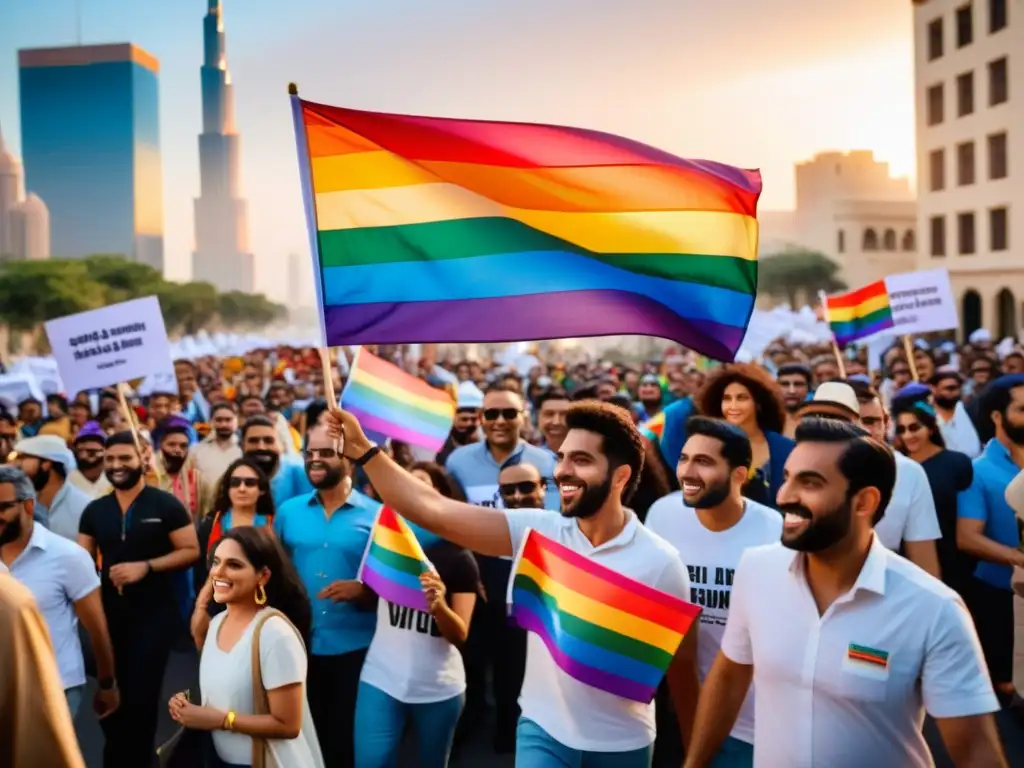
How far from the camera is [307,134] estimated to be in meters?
4.54

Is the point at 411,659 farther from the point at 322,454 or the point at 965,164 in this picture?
the point at 965,164

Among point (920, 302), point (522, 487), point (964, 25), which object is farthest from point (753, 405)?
point (964, 25)

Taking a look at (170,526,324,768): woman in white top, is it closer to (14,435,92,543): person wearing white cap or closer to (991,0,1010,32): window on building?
(14,435,92,543): person wearing white cap

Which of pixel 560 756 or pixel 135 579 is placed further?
pixel 135 579

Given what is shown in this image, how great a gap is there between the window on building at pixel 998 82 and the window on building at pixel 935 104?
12.4 ft

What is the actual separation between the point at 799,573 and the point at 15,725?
208 cm

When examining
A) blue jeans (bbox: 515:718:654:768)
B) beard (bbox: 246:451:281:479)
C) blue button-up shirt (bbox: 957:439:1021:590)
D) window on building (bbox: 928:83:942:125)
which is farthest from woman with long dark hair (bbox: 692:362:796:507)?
window on building (bbox: 928:83:942:125)

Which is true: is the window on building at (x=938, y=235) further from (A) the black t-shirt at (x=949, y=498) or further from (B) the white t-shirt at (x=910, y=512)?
(B) the white t-shirt at (x=910, y=512)

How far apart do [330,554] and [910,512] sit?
109 inches

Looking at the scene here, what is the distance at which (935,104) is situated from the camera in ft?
172

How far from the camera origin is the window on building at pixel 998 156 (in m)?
47.5

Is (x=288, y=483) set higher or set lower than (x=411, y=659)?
higher

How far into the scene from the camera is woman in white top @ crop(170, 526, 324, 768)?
4414mm

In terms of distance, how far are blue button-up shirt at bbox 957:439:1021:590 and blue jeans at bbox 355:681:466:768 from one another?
3.21m
